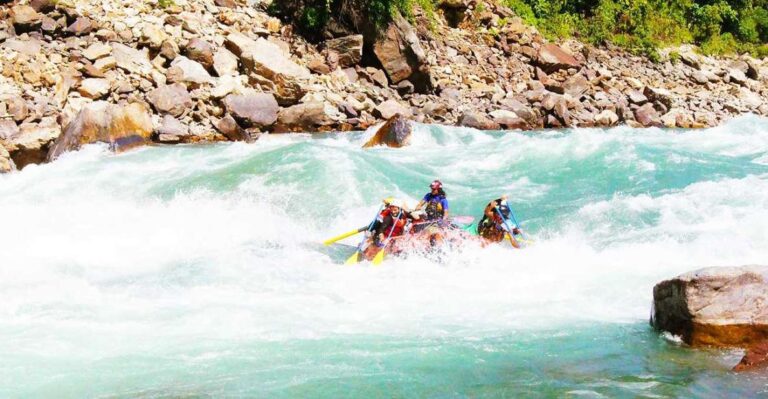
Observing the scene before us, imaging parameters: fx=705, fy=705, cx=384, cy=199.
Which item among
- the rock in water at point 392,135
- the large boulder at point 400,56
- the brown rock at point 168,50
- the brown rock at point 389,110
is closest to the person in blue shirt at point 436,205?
the rock in water at point 392,135

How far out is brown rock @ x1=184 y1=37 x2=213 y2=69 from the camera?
695 inches

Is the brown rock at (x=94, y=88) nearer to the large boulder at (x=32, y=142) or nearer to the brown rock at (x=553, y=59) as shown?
the large boulder at (x=32, y=142)

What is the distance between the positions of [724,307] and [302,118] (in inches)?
513

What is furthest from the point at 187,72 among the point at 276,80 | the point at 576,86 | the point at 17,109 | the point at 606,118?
the point at 576,86

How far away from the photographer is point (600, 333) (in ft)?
20.6

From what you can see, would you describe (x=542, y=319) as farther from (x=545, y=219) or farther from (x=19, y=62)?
(x=19, y=62)

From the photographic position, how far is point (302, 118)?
683 inches

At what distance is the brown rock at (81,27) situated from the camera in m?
16.9

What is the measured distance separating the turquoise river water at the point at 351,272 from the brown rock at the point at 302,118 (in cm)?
52

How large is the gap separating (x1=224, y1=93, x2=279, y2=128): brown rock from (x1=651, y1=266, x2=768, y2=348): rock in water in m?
12.6

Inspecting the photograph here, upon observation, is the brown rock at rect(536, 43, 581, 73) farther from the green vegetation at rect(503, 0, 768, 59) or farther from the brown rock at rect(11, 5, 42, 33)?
the brown rock at rect(11, 5, 42, 33)

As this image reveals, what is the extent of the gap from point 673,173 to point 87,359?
1147 cm

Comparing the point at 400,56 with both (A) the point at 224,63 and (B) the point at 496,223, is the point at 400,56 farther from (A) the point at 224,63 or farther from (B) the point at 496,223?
(B) the point at 496,223

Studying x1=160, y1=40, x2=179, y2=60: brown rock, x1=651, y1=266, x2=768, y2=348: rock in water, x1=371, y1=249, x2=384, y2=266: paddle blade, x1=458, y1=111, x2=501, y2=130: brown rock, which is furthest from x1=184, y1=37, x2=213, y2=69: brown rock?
x1=651, y1=266, x2=768, y2=348: rock in water
